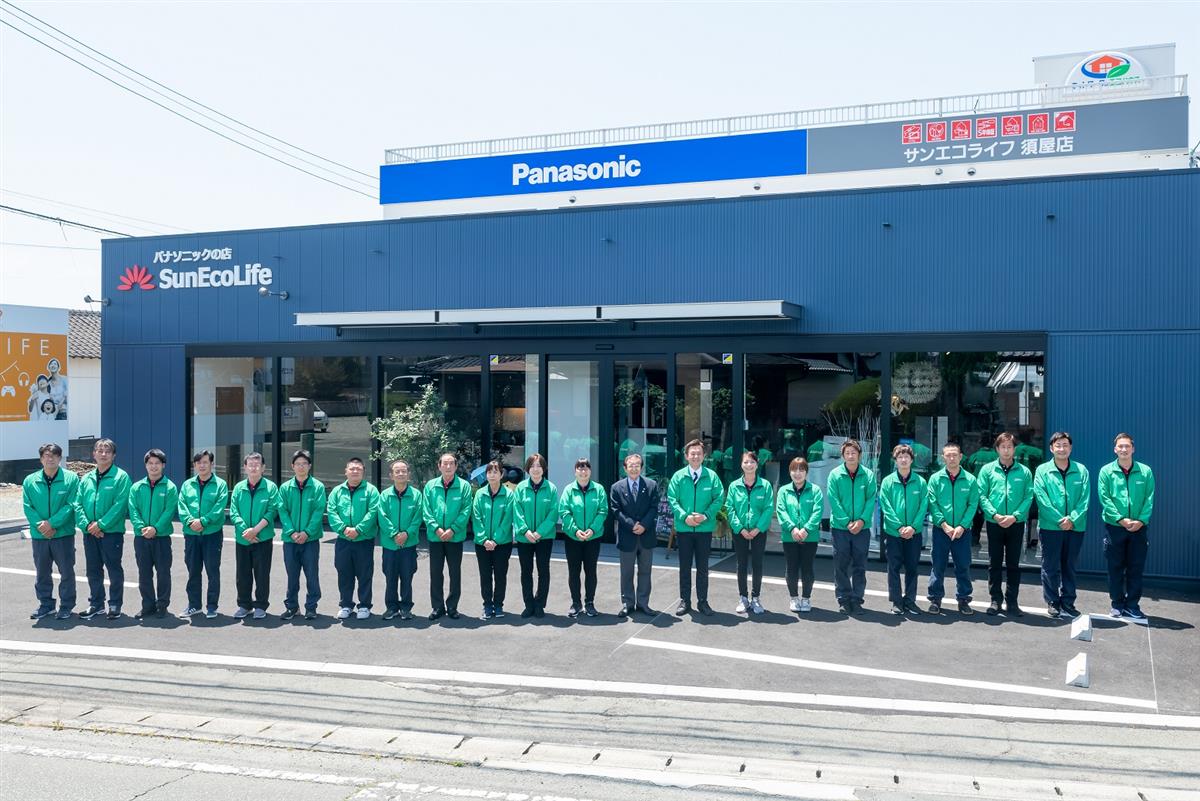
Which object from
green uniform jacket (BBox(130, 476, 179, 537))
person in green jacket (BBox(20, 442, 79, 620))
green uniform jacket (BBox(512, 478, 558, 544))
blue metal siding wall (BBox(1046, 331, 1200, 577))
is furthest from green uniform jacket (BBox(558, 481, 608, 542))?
blue metal siding wall (BBox(1046, 331, 1200, 577))

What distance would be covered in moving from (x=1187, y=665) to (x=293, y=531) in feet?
26.1

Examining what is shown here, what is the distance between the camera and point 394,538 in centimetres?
909

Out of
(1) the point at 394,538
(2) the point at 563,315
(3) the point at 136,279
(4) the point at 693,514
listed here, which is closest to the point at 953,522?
(4) the point at 693,514

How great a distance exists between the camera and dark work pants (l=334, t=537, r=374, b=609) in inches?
362

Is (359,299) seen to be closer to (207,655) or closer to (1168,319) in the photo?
(207,655)

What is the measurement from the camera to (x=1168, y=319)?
10516mm

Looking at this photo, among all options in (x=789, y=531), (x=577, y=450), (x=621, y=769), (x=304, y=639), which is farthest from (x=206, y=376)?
(x=621, y=769)

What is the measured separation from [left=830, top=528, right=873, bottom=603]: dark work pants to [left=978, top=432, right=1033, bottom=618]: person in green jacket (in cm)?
121

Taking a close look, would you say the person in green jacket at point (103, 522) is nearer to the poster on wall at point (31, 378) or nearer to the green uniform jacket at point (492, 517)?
the green uniform jacket at point (492, 517)

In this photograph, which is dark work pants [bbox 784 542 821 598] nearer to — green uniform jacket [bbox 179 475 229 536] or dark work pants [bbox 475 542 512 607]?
dark work pants [bbox 475 542 512 607]

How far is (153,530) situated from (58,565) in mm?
1114

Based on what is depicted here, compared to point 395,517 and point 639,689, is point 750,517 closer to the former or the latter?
point 639,689

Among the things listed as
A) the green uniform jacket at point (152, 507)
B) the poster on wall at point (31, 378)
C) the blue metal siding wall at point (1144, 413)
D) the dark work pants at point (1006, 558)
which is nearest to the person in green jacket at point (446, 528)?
the green uniform jacket at point (152, 507)

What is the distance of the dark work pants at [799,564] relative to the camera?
9.26 metres
